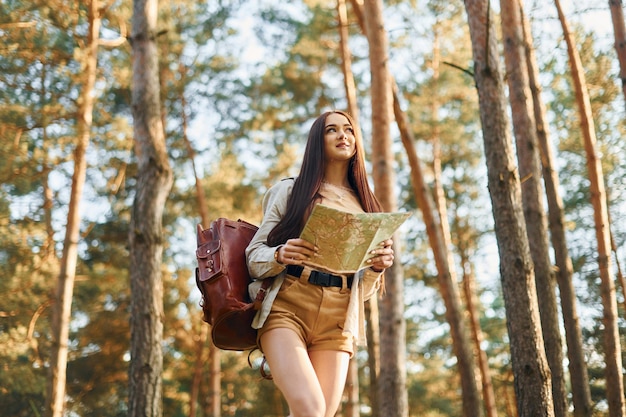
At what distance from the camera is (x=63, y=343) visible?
1109 cm

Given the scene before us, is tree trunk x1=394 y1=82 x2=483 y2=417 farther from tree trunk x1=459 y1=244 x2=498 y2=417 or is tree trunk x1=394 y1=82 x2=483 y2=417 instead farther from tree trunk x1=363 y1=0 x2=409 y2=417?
tree trunk x1=459 y1=244 x2=498 y2=417

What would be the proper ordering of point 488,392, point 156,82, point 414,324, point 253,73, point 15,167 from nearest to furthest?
point 156,82 → point 15,167 → point 488,392 → point 253,73 → point 414,324

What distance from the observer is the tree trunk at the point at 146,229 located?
6.60 meters

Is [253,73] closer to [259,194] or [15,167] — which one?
[259,194]

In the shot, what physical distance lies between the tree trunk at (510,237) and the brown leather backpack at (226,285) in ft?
8.59

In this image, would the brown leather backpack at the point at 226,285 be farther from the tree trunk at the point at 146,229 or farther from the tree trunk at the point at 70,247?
the tree trunk at the point at 70,247

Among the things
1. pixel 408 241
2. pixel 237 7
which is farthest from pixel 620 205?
pixel 237 7

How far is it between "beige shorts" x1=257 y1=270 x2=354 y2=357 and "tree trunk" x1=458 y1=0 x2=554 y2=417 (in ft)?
8.08

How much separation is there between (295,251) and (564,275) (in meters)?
7.19

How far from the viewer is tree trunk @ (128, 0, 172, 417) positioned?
6598 millimetres

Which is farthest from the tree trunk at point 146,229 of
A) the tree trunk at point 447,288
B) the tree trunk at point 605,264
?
the tree trunk at point 605,264

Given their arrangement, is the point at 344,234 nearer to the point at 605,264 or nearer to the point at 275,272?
the point at 275,272

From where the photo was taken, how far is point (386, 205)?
7270 millimetres

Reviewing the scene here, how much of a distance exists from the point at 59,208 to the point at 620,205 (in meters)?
13.0
